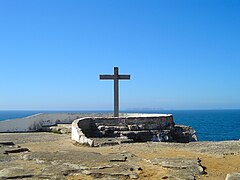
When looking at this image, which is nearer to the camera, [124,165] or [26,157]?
[124,165]

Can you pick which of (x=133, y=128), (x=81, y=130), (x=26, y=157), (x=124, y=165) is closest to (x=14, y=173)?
(x=26, y=157)

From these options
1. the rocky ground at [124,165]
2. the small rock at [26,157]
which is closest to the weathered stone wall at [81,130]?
the rocky ground at [124,165]

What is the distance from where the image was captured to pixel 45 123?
24250 mm

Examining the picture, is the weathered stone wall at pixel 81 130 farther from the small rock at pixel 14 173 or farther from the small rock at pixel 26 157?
the small rock at pixel 14 173

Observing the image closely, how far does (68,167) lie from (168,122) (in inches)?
435

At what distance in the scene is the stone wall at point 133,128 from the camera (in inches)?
656

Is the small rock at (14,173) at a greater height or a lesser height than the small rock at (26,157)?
lesser

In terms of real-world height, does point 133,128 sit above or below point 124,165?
above

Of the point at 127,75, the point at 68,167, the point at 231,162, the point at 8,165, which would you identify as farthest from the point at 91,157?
the point at 127,75

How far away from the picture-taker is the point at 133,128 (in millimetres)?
17203

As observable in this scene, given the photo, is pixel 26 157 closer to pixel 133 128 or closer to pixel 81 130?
pixel 81 130

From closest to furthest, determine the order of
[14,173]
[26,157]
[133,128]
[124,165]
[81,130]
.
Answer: [14,173], [124,165], [26,157], [81,130], [133,128]

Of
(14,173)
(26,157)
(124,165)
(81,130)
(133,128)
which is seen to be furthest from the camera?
(133,128)

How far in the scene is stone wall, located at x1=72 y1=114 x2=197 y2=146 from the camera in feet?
54.6
